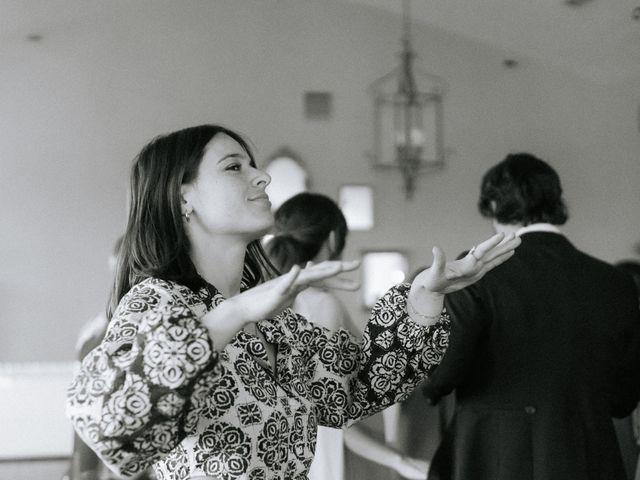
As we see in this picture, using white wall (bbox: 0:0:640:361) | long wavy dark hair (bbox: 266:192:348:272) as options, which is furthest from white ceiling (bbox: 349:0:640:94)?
long wavy dark hair (bbox: 266:192:348:272)

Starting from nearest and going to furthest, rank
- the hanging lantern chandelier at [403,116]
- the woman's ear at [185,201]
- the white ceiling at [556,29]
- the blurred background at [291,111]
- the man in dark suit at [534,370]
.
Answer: the woman's ear at [185,201]
the man in dark suit at [534,370]
the white ceiling at [556,29]
the blurred background at [291,111]
the hanging lantern chandelier at [403,116]

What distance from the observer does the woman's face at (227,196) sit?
1.49m

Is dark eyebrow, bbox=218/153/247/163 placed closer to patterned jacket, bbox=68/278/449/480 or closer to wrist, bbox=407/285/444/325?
patterned jacket, bbox=68/278/449/480

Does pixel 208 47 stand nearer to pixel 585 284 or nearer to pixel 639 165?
pixel 639 165

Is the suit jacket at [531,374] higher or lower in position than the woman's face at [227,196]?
lower

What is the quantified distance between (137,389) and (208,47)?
6627 millimetres

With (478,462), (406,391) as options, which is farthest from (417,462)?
(406,391)

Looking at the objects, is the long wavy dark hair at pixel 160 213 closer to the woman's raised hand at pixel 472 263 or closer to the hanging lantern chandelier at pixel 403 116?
the woman's raised hand at pixel 472 263

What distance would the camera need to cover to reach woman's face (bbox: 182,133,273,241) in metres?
1.49

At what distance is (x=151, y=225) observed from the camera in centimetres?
152

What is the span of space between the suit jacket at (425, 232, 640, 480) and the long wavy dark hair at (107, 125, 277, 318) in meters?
0.82

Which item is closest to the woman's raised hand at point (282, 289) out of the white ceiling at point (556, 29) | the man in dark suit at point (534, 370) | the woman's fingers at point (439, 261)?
the woman's fingers at point (439, 261)

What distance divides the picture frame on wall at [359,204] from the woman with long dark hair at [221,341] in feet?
18.9

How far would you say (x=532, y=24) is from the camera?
709cm
